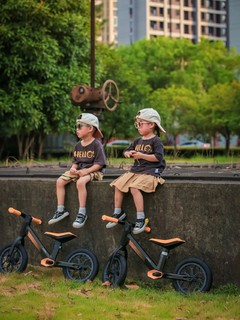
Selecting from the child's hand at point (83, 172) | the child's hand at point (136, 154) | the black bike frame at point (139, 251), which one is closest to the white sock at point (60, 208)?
the child's hand at point (83, 172)

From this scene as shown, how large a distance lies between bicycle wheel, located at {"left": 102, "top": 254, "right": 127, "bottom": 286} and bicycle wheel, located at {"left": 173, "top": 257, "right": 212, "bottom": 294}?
490mm

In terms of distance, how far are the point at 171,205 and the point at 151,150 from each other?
1.80 feet

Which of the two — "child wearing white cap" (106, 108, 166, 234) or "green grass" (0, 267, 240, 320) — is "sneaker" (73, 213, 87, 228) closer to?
"child wearing white cap" (106, 108, 166, 234)

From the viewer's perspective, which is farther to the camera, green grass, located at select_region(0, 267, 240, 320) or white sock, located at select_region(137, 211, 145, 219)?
white sock, located at select_region(137, 211, 145, 219)

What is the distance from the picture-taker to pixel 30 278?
22.9 ft

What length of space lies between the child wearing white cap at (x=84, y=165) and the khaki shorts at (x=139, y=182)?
0.44 metres

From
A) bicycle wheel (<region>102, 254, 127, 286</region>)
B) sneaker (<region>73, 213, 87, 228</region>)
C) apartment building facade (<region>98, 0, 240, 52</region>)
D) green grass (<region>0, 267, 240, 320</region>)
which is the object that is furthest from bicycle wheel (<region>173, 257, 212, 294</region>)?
apartment building facade (<region>98, 0, 240, 52</region>)

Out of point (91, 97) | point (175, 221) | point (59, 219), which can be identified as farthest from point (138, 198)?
point (91, 97)

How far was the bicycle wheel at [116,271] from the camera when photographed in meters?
6.44

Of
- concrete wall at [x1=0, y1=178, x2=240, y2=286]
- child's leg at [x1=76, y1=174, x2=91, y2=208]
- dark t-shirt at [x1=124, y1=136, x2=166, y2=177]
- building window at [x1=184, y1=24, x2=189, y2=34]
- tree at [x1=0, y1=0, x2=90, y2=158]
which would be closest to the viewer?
concrete wall at [x1=0, y1=178, x2=240, y2=286]

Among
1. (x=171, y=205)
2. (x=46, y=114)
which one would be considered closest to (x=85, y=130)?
(x=171, y=205)

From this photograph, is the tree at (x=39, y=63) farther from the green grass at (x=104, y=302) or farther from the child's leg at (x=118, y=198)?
the green grass at (x=104, y=302)

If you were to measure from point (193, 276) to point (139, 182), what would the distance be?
3.49ft

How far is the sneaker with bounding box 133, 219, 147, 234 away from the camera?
6609 mm
